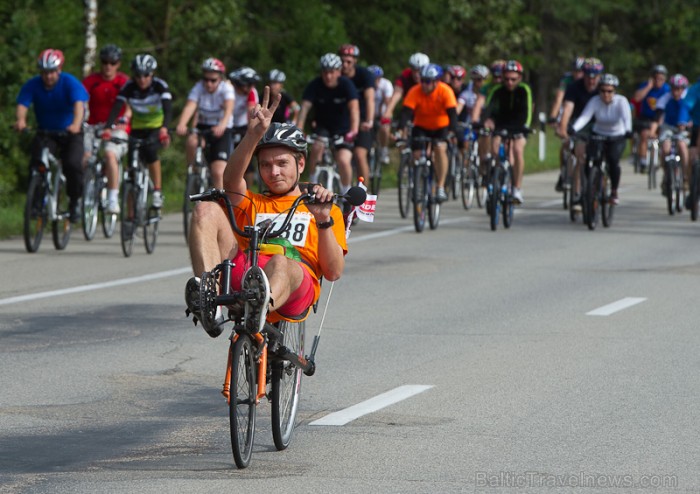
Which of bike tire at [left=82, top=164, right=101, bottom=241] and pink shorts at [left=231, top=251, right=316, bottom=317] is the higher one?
pink shorts at [left=231, top=251, right=316, bottom=317]

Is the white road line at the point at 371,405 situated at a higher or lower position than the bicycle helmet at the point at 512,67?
lower

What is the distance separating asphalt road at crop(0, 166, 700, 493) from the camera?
6.73 metres

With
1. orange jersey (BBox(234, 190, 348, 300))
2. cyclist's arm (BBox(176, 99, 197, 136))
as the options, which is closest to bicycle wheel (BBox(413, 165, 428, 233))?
cyclist's arm (BBox(176, 99, 197, 136))

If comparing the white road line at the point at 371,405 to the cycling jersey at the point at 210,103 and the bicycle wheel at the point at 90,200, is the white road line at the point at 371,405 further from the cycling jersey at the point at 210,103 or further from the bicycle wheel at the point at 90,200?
the cycling jersey at the point at 210,103

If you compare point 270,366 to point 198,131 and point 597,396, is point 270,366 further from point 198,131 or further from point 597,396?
point 198,131

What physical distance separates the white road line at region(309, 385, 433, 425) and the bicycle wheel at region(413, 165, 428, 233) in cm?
1022

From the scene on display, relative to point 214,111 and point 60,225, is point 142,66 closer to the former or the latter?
point 214,111

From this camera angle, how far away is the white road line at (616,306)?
12.1 meters

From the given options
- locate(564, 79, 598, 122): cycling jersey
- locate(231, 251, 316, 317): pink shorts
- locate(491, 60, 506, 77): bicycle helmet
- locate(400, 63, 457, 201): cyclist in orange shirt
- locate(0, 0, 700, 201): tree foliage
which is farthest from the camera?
locate(0, 0, 700, 201): tree foliage

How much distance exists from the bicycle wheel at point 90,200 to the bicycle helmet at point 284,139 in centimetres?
979

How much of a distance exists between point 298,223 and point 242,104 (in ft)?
38.1

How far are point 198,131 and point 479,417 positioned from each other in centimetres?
972

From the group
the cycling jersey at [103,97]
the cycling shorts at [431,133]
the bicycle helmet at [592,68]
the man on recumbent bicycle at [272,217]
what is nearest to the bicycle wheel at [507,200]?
the cycling shorts at [431,133]

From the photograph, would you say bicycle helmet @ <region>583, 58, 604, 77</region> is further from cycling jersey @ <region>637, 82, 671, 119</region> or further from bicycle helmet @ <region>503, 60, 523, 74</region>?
cycling jersey @ <region>637, 82, 671, 119</region>
